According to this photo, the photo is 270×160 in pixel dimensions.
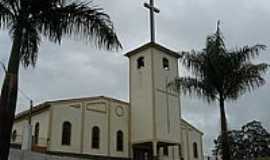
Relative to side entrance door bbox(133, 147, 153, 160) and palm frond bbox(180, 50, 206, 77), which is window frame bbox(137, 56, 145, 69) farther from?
palm frond bbox(180, 50, 206, 77)

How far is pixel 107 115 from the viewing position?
29.6 meters

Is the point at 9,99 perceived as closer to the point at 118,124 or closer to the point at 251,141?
the point at 118,124

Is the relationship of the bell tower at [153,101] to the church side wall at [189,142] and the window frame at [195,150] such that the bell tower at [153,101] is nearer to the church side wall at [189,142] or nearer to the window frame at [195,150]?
the church side wall at [189,142]

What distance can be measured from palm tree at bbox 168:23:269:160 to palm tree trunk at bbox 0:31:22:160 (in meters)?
8.46

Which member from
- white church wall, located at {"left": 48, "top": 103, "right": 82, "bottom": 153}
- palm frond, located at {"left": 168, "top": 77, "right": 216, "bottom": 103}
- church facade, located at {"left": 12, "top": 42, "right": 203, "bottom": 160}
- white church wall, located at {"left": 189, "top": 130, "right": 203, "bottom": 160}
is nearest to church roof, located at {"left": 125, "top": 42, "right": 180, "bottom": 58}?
church facade, located at {"left": 12, "top": 42, "right": 203, "bottom": 160}

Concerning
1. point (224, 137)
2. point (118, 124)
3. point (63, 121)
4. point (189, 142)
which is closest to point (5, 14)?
point (224, 137)

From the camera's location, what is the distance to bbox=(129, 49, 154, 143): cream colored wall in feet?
97.2

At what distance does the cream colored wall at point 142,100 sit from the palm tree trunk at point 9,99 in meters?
21.7

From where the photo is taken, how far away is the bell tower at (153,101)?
29.4m

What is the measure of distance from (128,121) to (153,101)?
2.85m

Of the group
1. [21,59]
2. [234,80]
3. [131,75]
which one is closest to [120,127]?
[131,75]

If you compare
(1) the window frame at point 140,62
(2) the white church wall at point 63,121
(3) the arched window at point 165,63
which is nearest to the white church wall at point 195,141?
(3) the arched window at point 165,63

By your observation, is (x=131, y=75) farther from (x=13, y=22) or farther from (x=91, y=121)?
(x=13, y=22)

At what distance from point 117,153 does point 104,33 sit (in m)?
21.6
